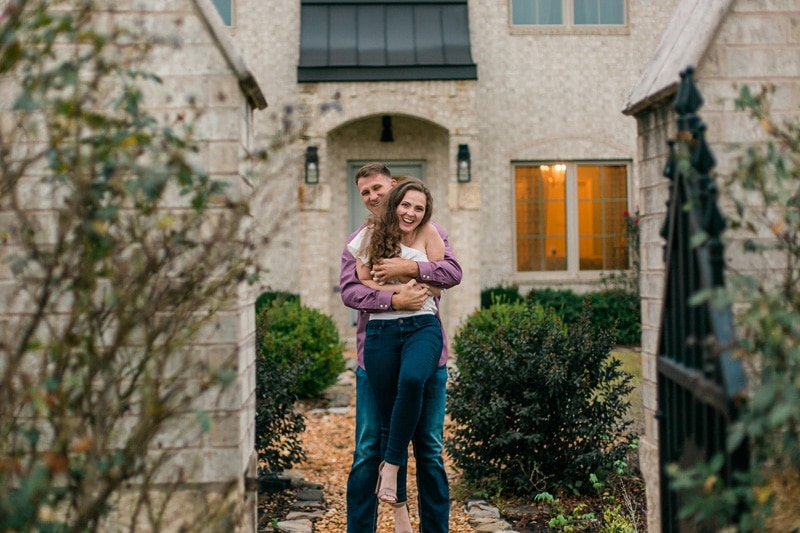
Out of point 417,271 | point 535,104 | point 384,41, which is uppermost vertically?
point 384,41

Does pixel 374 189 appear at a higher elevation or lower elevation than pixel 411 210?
higher

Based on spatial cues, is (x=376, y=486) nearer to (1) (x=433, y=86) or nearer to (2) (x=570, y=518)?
(2) (x=570, y=518)

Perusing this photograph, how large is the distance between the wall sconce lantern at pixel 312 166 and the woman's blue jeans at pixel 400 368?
7.03 meters

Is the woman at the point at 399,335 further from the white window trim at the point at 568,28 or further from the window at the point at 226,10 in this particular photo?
the window at the point at 226,10

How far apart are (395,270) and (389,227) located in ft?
0.77

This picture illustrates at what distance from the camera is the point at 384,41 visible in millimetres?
10922

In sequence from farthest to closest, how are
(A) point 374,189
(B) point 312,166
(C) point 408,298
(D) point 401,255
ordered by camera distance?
(B) point 312,166 < (A) point 374,189 < (D) point 401,255 < (C) point 408,298

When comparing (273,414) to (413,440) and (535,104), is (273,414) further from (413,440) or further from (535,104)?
(535,104)

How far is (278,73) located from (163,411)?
33.7ft

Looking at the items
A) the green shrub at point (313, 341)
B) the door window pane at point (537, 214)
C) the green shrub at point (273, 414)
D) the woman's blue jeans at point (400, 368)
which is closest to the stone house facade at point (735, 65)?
the woman's blue jeans at point (400, 368)

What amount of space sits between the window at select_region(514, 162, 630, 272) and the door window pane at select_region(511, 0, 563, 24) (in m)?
2.19

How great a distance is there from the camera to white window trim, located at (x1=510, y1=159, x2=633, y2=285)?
11.9 meters

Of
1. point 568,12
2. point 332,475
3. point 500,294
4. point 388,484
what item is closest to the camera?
point 388,484

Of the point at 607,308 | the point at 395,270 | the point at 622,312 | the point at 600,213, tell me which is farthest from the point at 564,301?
the point at 395,270
